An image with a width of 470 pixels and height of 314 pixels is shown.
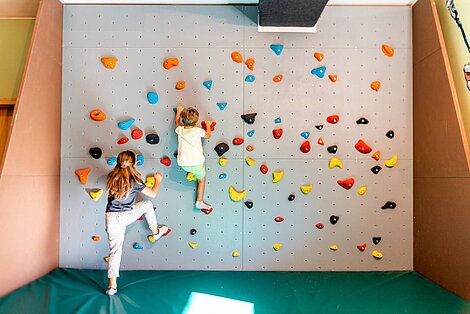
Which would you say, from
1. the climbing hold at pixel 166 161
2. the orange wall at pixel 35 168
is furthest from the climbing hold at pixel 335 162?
the orange wall at pixel 35 168

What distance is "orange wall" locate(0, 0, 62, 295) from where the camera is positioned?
3031 millimetres

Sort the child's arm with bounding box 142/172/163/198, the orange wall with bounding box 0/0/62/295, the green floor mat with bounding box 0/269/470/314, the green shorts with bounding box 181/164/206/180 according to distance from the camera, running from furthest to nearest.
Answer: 1. the green shorts with bounding box 181/164/206/180
2. the child's arm with bounding box 142/172/163/198
3. the orange wall with bounding box 0/0/62/295
4. the green floor mat with bounding box 0/269/470/314

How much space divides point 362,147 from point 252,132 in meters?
1.07

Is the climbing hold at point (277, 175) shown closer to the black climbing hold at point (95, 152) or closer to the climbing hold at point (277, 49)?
the climbing hold at point (277, 49)

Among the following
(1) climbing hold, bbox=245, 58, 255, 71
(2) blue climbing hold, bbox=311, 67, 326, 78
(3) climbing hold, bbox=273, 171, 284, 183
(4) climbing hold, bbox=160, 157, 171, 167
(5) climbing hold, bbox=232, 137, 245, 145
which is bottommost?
(3) climbing hold, bbox=273, 171, 284, 183

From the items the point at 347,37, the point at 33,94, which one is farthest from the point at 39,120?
the point at 347,37

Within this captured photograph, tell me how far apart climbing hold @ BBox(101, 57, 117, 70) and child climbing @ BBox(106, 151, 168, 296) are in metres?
1.02

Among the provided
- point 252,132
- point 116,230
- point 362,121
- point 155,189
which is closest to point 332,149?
point 362,121

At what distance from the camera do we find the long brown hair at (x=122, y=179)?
3.12 m

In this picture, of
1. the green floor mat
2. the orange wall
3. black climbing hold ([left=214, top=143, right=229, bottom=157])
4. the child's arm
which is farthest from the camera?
black climbing hold ([left=214, top=143, right=229, bottom=157])

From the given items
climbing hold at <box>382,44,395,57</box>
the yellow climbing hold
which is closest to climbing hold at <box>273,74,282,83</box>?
climbing hold at <box>382,44,395,57</box>

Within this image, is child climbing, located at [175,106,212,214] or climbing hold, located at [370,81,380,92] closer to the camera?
child climbing, located at [175,106,212,214]

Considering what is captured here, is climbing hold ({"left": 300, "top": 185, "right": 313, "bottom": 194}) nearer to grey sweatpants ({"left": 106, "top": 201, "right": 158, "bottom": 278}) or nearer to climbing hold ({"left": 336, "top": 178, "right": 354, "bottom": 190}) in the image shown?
climbing hold ({"left": 336, "top": 178, "right": 354, "bottom": 190})

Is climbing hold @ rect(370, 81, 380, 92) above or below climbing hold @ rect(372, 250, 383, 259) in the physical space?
above
